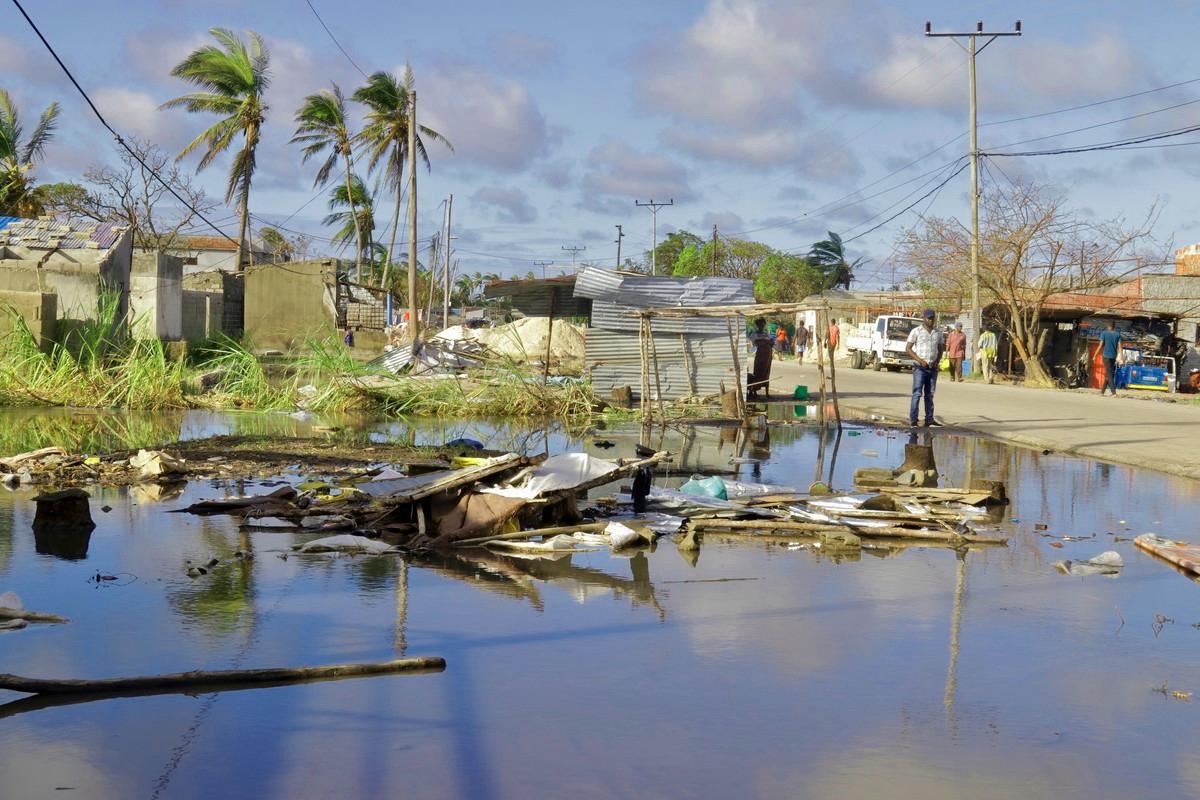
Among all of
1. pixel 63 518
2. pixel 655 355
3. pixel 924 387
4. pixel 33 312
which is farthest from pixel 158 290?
pixel 63 518

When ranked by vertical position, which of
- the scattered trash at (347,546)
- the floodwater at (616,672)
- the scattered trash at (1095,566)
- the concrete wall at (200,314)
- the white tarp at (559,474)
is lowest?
the floodwater at (616,672)

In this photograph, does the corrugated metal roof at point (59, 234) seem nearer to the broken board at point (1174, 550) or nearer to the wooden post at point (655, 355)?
the wooden post at point (655, 355)

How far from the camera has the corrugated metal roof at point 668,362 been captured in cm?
2273

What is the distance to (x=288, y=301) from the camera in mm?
39562

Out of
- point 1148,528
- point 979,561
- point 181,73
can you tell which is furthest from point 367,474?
point 181,73

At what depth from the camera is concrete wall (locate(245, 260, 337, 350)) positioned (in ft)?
128

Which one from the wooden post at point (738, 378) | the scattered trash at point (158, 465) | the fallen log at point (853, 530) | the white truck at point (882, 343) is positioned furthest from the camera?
the white truck at point (882, 343)

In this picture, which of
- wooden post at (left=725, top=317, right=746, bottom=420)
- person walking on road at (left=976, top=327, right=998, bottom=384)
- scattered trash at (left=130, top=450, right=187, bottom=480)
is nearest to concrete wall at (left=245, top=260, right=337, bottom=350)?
person walking on road at (left=976, top=327, right=998, bottom=384)

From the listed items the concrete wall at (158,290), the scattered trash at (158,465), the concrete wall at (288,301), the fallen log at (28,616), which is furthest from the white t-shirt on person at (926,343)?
the concrete wall at (288,301)

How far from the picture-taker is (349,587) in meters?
6.98

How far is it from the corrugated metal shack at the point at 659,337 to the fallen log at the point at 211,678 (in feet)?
57.8

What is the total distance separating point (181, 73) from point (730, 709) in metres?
43.3

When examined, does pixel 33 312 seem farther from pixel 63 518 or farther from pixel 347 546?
pixel 347 546

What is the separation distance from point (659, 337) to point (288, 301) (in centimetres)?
2048
